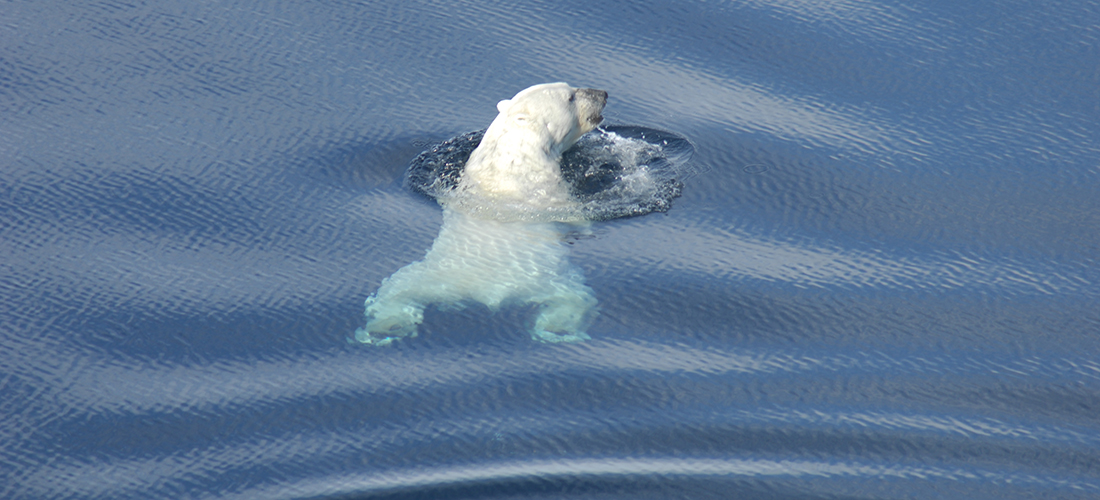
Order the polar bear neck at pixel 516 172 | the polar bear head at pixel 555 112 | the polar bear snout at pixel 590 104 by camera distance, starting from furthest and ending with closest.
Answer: the polar bear snout at pixel 590 104 → the polar bear head at pixel 555 112 → the polar bear neck at pixel 516 172

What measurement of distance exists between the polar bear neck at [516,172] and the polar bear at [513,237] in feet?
0.03

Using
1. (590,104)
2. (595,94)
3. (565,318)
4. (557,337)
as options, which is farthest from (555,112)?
(557,337)

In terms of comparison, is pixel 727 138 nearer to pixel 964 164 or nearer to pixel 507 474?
pixel 964 164

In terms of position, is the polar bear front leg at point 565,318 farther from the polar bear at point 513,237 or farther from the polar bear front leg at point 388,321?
the polar bear front leg at point 388,321

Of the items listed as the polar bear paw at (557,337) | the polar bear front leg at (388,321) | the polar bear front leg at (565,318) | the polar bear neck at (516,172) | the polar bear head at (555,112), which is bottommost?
the polar bear front leg at (388,321)

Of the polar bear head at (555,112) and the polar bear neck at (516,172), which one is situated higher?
the polar bear head at (555,112)

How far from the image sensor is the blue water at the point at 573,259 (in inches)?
306

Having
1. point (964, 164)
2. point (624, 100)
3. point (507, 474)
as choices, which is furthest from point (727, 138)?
point (507, 474)

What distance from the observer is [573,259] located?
9.89 m

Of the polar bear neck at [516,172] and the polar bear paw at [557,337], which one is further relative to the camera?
the polar bear neck at [516,172]

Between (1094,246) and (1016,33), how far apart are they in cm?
449

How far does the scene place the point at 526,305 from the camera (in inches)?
365

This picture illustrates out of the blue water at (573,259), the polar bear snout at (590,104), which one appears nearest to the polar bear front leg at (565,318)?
the blue water at (573,259)

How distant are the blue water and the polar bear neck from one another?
62 centimetres
